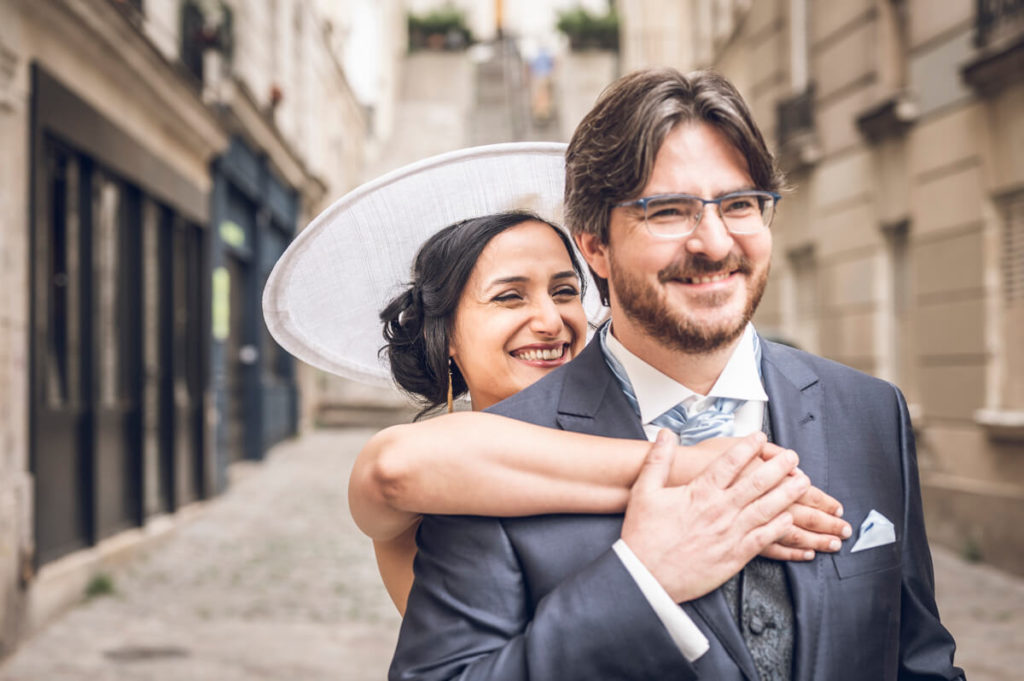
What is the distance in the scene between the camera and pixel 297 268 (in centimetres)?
271

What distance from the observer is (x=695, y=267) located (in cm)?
189

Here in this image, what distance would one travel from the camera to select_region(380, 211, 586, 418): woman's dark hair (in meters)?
2.72

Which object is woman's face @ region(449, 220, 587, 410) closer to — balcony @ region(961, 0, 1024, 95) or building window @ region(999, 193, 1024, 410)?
balcony @ region(961, 0, 1024, 95)

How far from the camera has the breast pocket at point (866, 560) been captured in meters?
1.94

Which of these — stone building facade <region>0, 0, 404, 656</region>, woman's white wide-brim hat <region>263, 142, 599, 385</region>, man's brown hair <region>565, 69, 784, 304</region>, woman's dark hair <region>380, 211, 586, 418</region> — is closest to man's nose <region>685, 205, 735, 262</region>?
man's brown hair <region>565, 69, 784, 304</region>

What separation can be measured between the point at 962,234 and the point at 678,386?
8.03 m

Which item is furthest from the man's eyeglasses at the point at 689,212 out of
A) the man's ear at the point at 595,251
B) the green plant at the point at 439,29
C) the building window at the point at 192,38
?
the green plant at the point at 439,29

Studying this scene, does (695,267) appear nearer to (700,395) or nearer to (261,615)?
(700,395)

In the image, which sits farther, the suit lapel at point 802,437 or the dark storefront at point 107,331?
the dark storefront at point 107,331

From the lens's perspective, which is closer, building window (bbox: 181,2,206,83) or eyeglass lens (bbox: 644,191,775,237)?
eyeglass lens (bbox: 644,191,775,237)

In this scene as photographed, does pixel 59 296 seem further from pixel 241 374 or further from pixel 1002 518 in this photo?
pixel 241 374

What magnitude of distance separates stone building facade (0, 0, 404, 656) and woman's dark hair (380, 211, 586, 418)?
14.8 ft

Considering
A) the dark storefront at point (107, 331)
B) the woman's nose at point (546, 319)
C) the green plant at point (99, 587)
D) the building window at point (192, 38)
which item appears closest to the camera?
the woman's nose at point (546, 319)

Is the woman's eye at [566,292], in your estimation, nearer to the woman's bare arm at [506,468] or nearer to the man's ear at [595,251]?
the man's ear at [595,251]
